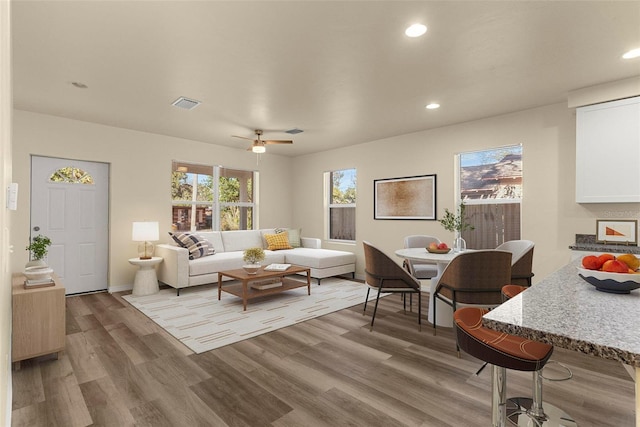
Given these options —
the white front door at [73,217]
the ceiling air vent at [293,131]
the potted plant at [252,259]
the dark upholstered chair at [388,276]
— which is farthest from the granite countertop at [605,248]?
the white front door at [73,217]

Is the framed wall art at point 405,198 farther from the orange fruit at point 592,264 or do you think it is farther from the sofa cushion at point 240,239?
the orange fruit at point 592,264

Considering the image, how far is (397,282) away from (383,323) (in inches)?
19.9

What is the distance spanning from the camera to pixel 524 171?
163 inches

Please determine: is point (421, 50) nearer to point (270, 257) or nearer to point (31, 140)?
point (270, 257)

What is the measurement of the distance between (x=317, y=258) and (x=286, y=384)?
10.6 feet

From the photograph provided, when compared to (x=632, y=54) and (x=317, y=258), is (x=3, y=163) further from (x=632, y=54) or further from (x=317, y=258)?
(x=317, y=258)

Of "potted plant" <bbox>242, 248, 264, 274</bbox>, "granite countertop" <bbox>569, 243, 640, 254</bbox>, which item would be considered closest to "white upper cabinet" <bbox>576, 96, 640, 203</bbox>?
"granite countertop" <bbox>569, 243, 640, 254</bbox>

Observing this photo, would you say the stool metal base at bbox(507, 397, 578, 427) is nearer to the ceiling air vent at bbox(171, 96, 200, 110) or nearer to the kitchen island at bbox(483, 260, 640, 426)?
the kitchen island at bbox(483, 260, 640, 426)

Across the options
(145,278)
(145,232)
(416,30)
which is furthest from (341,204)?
(416,30)

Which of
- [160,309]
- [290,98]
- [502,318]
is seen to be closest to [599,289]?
[502,318]

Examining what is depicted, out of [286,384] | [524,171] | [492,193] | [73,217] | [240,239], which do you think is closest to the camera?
[286,384]

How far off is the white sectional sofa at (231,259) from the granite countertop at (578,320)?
440 centimetres

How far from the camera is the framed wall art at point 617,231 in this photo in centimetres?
334

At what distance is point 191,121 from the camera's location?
4637 mm
